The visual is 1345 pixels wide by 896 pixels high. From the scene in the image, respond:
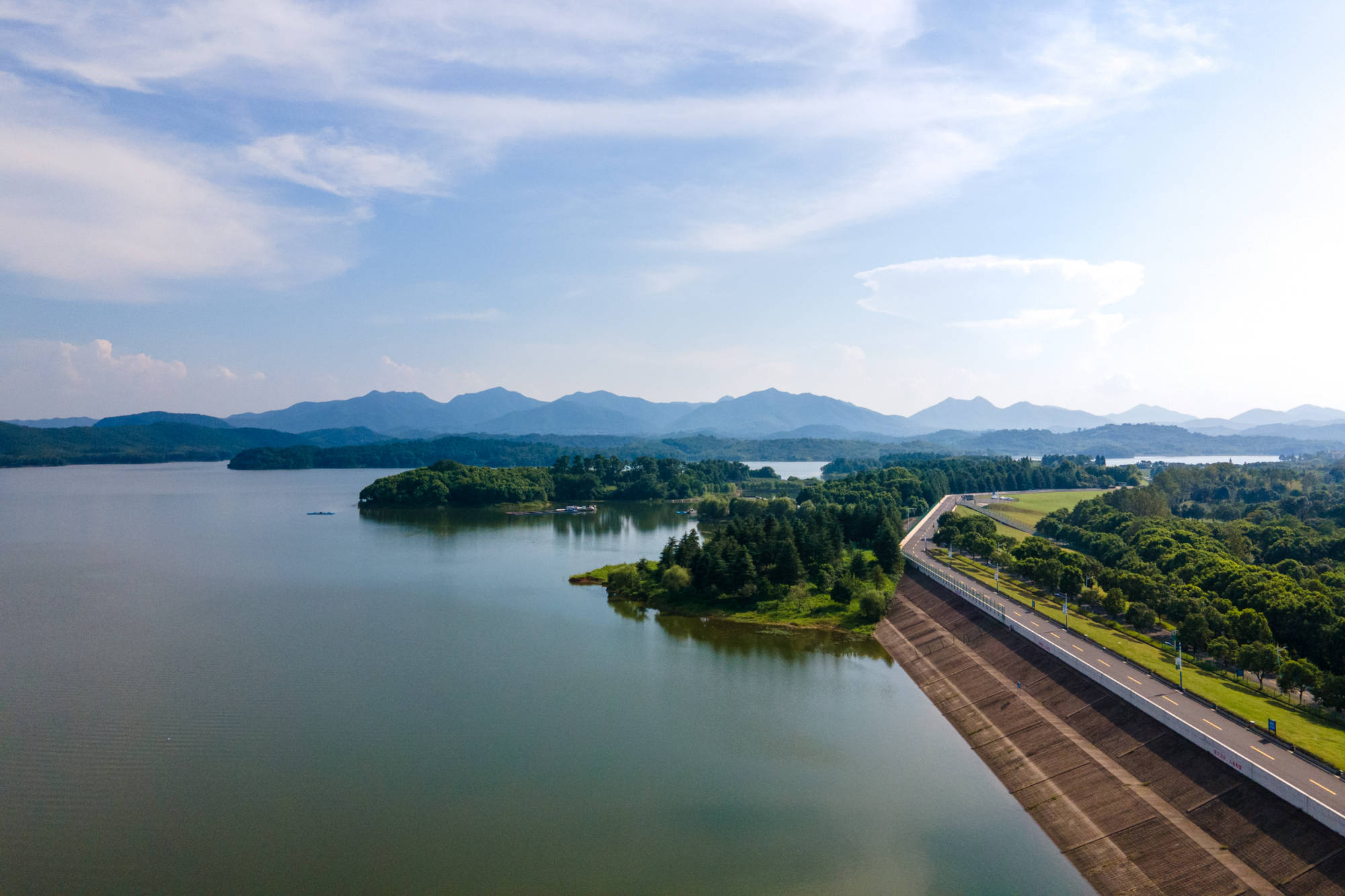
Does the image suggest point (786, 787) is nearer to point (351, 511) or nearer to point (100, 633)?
point (100, 633)

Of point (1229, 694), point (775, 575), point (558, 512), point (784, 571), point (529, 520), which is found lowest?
point (529, 520)

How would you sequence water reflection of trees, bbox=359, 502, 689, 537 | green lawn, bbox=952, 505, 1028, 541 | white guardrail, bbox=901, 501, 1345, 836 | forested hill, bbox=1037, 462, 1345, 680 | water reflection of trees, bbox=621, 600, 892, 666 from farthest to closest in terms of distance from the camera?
water reflection of trees, bbox=359, 502, 689, 537, green lawn, bbox=952, 505, 1028, 541, water reflection of trees, bbox=621, 600, 892, 666, forested hill, bbox=1037, 462, 1345, 680, white guardrail, bbox=901, 501, 1345, 836

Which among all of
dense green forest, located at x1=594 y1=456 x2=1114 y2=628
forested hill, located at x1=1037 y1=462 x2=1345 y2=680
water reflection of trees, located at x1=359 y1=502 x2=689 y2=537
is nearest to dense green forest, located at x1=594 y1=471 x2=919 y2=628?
dense green forest, located at x1=594 y1=456 x2=1114 y2=628

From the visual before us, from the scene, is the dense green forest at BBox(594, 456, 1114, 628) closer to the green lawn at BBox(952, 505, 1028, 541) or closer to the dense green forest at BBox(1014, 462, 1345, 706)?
the green lawn at BBox(952, 505, 1028, 541)

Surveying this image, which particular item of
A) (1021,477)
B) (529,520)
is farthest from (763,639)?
(1021,477)

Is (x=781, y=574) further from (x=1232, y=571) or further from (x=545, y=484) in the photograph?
(x=545, y=484)
